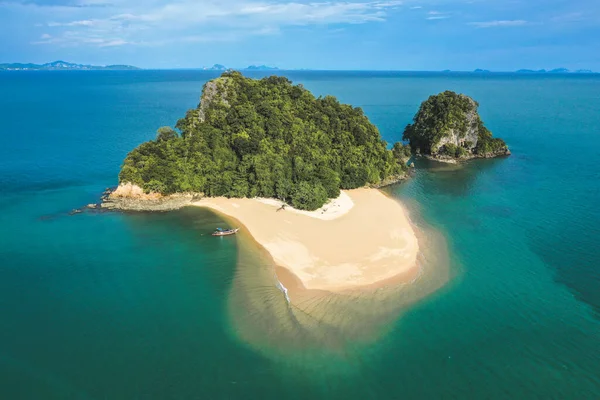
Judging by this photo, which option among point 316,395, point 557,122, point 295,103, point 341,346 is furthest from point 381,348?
point 557,122

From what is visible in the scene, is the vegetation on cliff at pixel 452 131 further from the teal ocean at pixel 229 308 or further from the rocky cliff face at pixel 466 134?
the teal ocean at pixel 229 308

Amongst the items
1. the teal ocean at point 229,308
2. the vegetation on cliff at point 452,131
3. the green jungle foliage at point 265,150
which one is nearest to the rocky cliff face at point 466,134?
the vegetation on cliff at point 452,131

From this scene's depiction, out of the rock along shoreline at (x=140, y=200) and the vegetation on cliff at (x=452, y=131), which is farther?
the vegetation on cliff at (x=452, y=131)

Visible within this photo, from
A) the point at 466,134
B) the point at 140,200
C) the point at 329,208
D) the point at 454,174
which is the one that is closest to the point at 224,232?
the point at 329,208

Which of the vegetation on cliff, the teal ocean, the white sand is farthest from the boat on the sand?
the vegetation on cliff

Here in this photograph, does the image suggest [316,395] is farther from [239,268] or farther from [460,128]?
[460,128]
